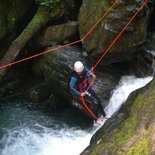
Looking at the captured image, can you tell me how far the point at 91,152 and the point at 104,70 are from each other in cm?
374

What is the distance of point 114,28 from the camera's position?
8344mm

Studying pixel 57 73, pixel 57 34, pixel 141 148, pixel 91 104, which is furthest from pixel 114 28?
pixel 141 148

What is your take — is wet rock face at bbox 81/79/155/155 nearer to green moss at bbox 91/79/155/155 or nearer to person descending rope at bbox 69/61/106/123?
green moss at bbox 91/79/155/155

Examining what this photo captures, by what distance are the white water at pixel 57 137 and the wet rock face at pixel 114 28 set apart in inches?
34.5

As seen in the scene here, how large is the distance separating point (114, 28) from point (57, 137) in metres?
3.52

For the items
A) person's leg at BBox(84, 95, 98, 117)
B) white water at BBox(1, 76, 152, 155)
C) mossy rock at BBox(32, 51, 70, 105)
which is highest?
mossy rock at BBox(32, 51, 70, 105)

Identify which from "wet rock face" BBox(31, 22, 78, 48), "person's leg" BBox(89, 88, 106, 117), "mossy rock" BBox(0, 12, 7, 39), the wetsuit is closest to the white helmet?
the wetsuit

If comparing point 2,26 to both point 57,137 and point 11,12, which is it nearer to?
point 11,12

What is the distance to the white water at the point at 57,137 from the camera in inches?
348

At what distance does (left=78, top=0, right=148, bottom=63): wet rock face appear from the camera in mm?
8312

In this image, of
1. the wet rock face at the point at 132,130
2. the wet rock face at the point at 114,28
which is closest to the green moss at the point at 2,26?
the wet rock face at the point at 114,28

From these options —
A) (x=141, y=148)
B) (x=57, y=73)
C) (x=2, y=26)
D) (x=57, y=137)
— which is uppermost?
(x=2, y=26)

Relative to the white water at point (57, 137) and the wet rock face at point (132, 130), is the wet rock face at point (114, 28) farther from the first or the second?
the wet rock face at point (132, 130)

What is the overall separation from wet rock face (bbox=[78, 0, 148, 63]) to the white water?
88 cm
